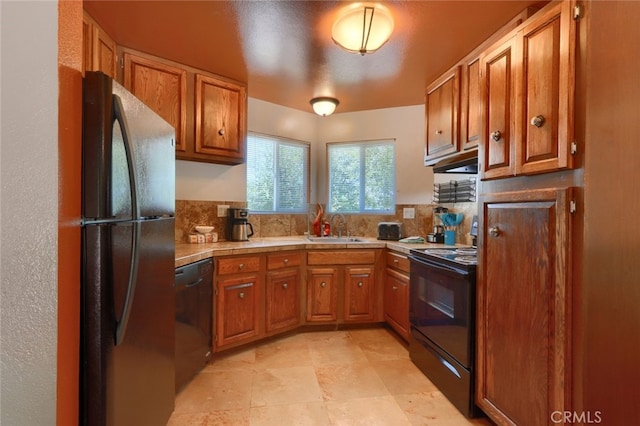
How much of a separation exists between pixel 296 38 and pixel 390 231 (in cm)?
201

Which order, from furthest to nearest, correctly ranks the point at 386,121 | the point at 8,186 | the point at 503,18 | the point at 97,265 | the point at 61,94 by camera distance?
the point at 386,121 < the point at 503,18 < the point at 97,265 < the point at 61,94 < the point at 8,186

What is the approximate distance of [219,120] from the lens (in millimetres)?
2627

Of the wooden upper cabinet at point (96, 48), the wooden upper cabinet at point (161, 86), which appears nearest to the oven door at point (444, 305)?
the wooden upper cabinet at point (161, 86)

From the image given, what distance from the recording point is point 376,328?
124 inches

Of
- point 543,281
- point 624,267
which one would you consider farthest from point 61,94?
point 624,267

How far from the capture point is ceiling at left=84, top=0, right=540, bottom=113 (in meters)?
1.78

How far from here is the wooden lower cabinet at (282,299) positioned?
8.86 feet

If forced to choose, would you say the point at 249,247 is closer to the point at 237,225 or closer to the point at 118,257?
the point at 237,225

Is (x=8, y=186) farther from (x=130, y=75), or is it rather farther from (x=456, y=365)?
(x=456, y=365)

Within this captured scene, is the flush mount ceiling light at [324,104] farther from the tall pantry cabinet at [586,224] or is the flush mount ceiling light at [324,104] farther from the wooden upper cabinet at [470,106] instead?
the tall pantry cabinet at [586,224]

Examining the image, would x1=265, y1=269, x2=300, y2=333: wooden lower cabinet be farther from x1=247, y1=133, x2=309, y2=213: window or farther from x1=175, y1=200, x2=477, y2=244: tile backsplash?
x1=247, y1=133, x2=309, y2=213: window

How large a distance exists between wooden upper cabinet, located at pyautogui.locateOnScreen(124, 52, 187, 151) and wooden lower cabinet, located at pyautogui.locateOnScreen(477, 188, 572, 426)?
2234 mm

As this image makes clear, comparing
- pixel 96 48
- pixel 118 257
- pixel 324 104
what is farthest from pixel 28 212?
pixel 324 104

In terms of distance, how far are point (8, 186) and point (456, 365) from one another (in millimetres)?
2165
